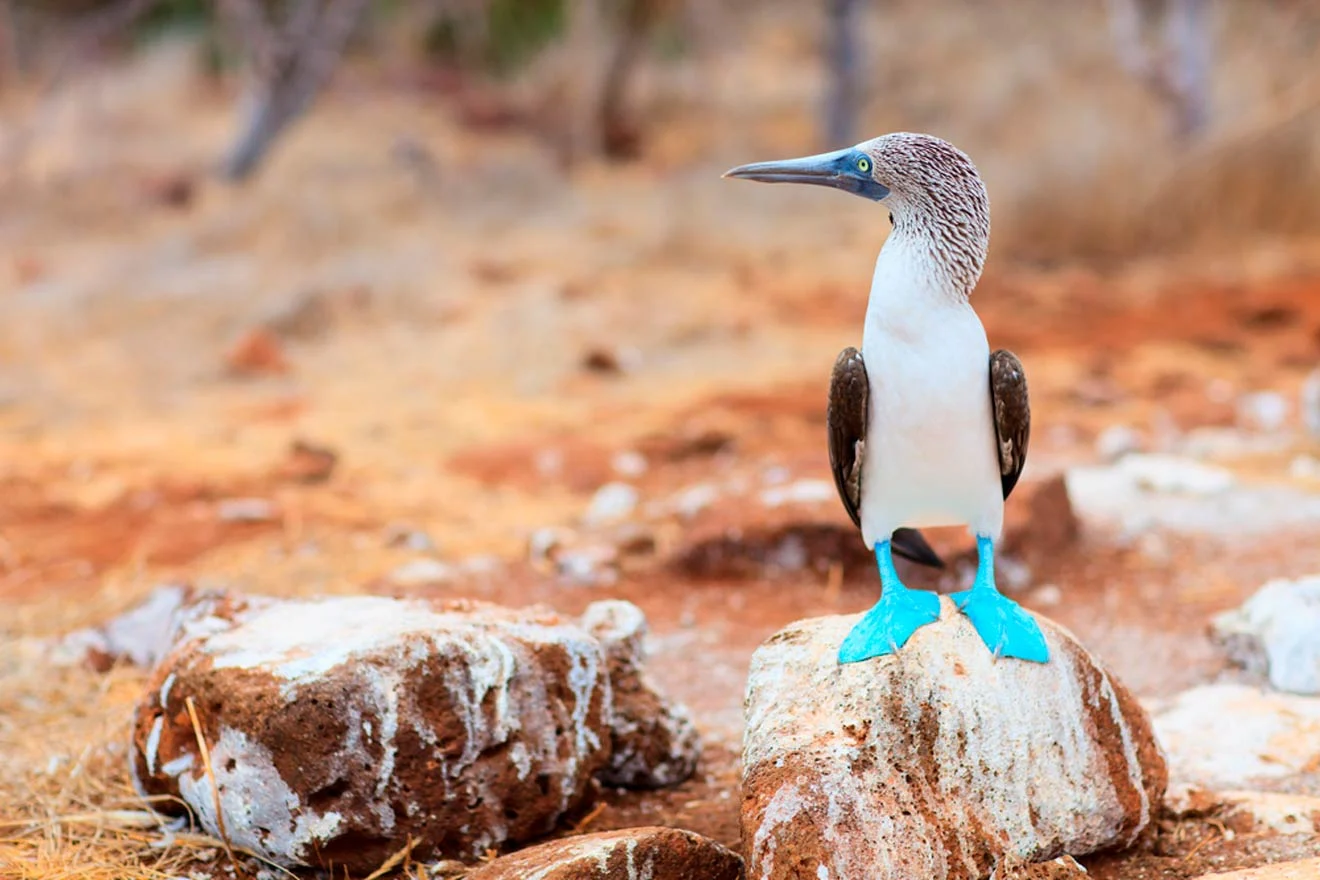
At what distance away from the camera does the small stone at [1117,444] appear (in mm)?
5680

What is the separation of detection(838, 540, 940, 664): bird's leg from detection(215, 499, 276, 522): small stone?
10.7 feet

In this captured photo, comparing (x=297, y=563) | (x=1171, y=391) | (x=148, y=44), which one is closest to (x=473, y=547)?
(x=297, y=563)

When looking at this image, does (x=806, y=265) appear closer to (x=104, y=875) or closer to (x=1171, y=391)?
(x=1171, y=391)

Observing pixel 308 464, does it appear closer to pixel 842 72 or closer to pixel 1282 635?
pixel 1282 635

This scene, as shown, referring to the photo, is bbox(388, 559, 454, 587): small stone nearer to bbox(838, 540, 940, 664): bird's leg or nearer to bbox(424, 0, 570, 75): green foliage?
bbox(838, 540, 940, 664): bird's leg

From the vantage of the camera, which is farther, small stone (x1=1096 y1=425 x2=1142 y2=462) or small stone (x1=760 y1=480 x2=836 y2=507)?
small stone (x1=1096 y1=425 x2=1142 y2=462)

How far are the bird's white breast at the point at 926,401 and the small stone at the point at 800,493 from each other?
→ 6.02 ft

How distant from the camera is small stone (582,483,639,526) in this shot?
5.29 meters

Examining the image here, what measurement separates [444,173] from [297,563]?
6544 millimetres

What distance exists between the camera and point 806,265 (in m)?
9.31

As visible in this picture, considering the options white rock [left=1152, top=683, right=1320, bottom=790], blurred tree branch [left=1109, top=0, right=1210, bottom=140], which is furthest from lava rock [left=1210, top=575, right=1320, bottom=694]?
blurred tree branch [left=1109, top=0, right=1210, bottom=140]

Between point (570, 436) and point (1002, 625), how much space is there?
156 inches

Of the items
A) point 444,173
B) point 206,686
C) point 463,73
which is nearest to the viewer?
point 206,686

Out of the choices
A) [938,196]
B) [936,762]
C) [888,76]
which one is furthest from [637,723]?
[888,76]
